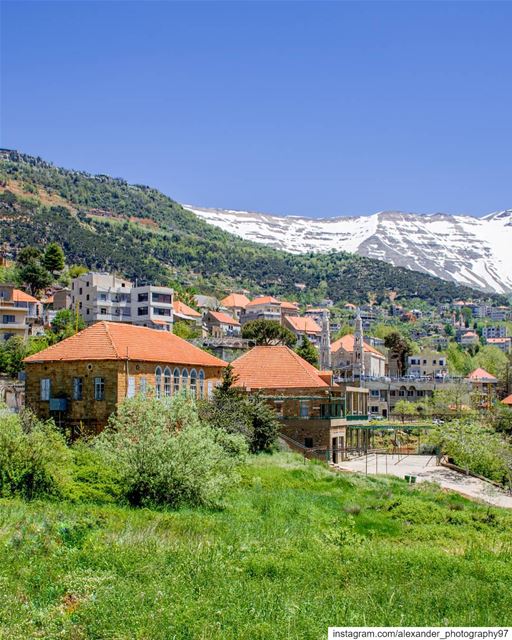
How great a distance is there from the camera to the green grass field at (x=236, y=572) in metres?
13.0

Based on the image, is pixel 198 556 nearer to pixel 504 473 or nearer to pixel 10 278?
pixel 504 473

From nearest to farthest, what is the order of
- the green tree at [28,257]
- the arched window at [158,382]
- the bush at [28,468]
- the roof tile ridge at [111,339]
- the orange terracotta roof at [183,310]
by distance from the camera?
the bush at [28,468]
the roof tile ridge at [111,339]
the arched window at [158,382]
the orange terracotta roof at [183,310]
the green tree at [28,257]

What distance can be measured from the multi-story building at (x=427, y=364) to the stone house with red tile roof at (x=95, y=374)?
96.5 m

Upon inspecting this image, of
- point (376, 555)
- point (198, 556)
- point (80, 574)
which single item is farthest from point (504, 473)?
point (80, 574)

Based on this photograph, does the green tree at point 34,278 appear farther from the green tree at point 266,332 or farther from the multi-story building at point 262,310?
the multi-story building at point 262,310

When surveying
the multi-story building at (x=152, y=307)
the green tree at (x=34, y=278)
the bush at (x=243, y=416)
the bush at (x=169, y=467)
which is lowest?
the bush at (x=169, y=467)

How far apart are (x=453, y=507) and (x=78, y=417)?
53.4 feet

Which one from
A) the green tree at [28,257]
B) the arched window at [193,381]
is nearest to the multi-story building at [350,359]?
the green tree at [28,257]

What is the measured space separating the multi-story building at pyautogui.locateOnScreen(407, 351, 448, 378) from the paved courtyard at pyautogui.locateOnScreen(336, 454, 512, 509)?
8238cm

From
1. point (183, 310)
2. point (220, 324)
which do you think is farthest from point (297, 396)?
point (220, 324)

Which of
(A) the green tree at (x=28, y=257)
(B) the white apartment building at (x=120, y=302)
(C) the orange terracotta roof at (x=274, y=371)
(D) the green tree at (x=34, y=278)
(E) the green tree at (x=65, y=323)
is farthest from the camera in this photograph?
(A) the green tree at (x=28, y=257)

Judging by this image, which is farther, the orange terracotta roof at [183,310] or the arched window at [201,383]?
the orange terracotta roof at [183,310]

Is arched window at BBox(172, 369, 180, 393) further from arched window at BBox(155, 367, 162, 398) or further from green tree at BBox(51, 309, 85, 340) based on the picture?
green tree at BBox(51, 309, 85, 340)

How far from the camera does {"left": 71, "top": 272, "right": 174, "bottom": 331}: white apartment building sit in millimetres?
93938
